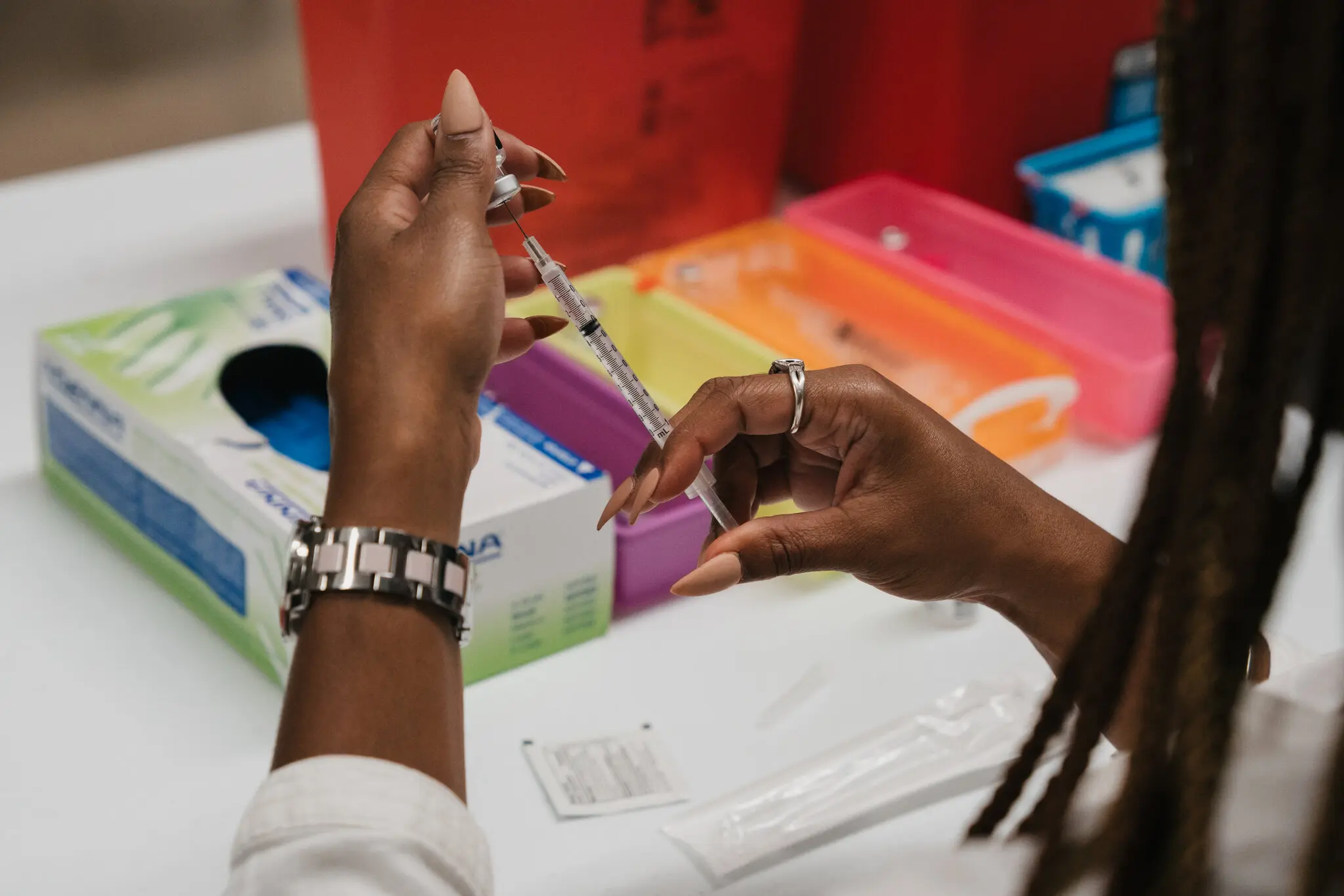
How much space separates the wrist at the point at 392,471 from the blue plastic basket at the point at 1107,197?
0.91 m

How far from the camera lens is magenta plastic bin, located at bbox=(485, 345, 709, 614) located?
2.91 feet

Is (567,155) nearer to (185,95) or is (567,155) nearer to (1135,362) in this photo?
(1135,362)

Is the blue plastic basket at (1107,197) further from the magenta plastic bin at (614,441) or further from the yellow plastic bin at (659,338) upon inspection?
the magenta plastic bin at (614,441)

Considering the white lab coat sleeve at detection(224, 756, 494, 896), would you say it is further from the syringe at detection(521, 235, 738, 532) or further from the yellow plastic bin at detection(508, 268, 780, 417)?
the yellow plastic bin at detection(508, 268, 780, 417)

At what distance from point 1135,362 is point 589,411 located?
0.47 m

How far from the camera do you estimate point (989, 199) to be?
54.4 inches

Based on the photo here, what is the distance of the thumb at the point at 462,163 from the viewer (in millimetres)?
558

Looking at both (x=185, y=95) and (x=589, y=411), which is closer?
(x=589, y=411)

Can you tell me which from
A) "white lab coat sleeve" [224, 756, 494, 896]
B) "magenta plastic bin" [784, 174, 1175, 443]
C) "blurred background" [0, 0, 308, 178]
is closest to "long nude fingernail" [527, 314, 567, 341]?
"white lab coat sleeve" [224, 756, 494, 896]

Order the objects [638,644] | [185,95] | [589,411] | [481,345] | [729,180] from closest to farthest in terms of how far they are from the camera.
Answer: [481,345] < [638,644] < [589,411] < [729,180] < [185,95]

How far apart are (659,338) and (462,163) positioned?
568 millimetres

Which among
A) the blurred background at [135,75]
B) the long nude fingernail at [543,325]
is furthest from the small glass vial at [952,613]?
the blurred background at [135,75]

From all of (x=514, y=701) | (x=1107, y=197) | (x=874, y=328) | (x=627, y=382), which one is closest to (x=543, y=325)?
(x=627, y=382)

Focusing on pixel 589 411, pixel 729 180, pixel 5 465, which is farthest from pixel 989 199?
pixel 5 465
